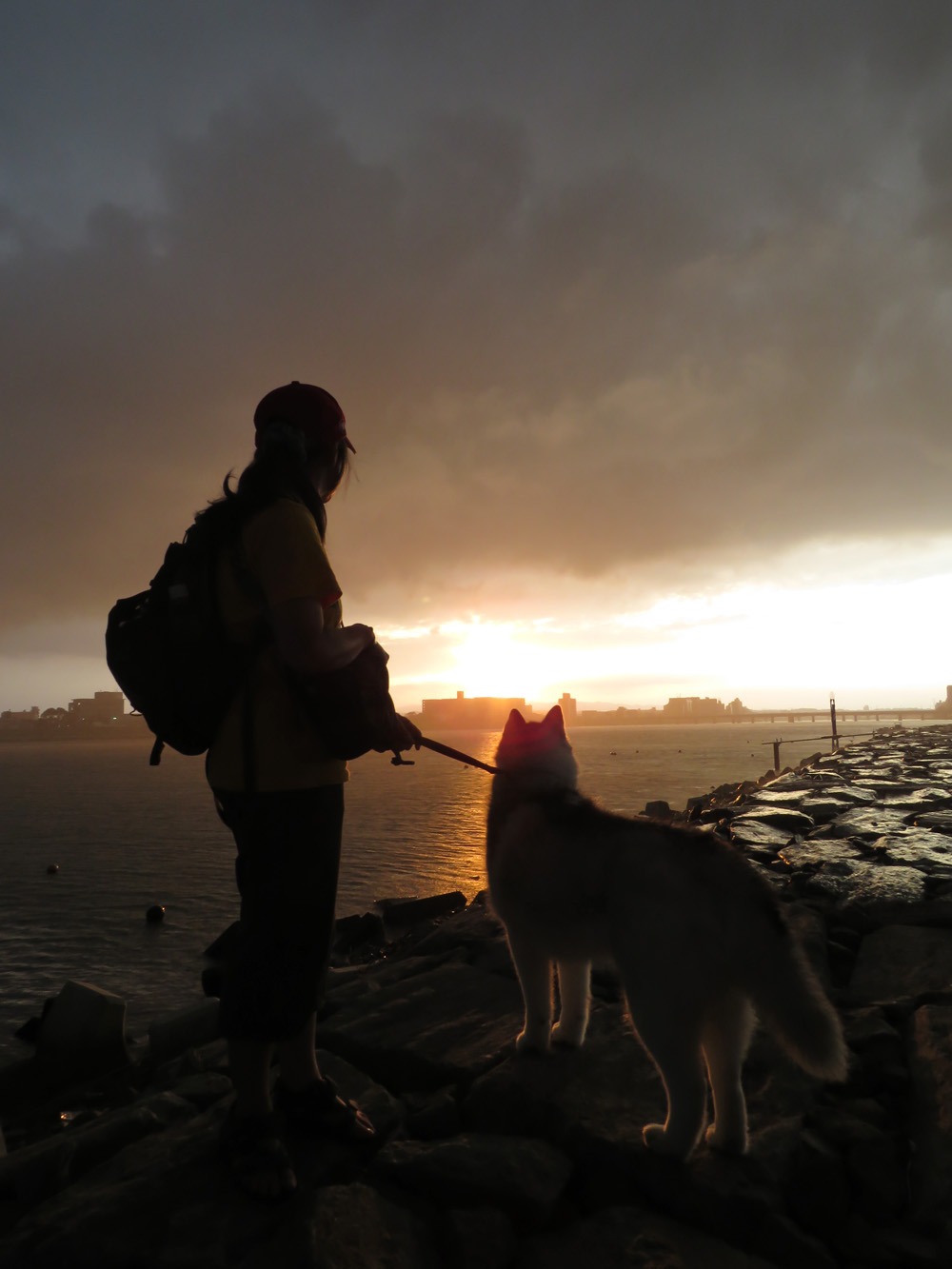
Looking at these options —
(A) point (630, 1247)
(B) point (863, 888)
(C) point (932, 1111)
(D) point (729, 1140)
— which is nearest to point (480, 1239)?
(A) point (630, 1247)

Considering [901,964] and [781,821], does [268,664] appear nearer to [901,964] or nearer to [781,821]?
[901,964]

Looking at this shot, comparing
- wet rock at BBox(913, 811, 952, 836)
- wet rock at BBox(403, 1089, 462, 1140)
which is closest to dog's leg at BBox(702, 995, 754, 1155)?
wet rock at BBox(403, 1089, 462, 1140)

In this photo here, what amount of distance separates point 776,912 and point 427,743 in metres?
1.74

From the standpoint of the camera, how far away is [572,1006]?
3.60 metres

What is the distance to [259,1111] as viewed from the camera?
2.57m

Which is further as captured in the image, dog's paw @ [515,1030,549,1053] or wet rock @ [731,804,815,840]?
wet rock @ [731,804,815,840]

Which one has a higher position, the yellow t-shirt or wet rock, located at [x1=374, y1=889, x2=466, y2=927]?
the yellow t-shirt

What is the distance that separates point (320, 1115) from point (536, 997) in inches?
47.5

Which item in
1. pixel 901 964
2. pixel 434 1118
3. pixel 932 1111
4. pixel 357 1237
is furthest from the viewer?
pixel 901 964

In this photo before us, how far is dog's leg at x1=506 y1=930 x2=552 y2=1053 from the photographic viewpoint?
3504 mm

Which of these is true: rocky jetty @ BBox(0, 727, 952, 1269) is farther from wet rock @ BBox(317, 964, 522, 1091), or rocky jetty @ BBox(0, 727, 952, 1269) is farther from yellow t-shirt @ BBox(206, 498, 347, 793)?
yellow t-shirt @ BBox(206, 498, 347, 793)

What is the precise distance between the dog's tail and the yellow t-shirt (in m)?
1.93

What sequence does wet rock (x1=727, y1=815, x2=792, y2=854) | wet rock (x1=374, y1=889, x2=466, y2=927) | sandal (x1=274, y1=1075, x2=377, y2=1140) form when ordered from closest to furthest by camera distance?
1. sandal (x1=274, y1=1075, x2=377, y2=1140)
2. wet rock (x1=727, y1=815, x2=792, y2=854)
3. wet rock (x1=374, y1=889, x2=466, y2=927)

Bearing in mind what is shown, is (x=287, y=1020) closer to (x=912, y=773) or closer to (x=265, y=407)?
(x=265, y=407)
